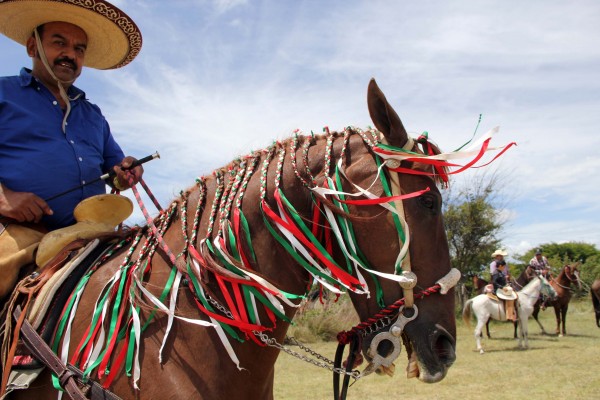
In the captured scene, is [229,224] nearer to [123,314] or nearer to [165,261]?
[165,261]

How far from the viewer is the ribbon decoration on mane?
78.9 inches

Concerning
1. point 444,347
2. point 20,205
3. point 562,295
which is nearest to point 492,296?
point 562,295

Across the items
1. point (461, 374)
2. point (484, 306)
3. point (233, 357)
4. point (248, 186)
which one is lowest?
point (461, 374)

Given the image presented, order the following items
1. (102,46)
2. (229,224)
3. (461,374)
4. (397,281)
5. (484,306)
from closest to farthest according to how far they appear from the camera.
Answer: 1. (397,281)
2. (229,224)
3. (102,46)
4. (461,374)
5. (484,306)

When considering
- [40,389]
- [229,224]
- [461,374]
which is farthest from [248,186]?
[461,374]

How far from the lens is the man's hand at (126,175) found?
2770 millimetres

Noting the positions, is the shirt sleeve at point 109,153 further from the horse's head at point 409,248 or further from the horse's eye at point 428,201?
the horse's eye at point 428,201

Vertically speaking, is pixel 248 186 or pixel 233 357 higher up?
pixel 248 186

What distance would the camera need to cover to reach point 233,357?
203 centimetres

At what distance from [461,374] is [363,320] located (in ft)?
30.3

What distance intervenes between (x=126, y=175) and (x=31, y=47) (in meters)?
1.01

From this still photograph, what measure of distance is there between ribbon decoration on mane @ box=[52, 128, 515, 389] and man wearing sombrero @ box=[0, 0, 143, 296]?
70 cm

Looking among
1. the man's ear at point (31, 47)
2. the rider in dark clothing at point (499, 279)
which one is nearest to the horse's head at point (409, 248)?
the man's ear at point (31, 47)

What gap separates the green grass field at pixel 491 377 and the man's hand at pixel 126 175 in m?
4.83
